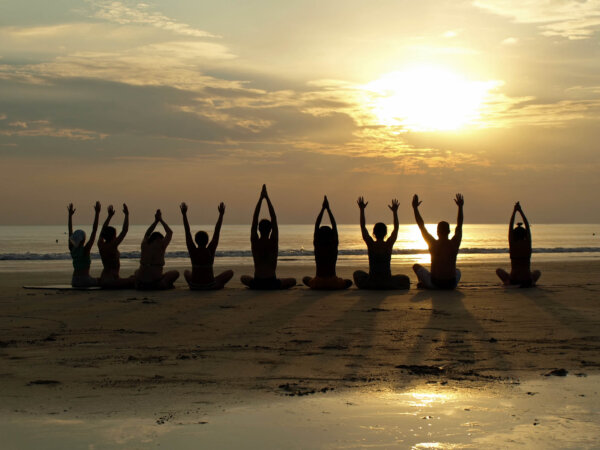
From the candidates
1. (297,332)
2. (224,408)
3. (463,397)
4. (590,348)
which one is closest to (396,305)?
(297,332)

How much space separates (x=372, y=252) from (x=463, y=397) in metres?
9.10

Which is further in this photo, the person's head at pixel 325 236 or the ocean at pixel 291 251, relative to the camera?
the ocean at pixel 291 251

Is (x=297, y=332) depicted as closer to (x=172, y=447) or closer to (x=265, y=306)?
(x=265, y=306)

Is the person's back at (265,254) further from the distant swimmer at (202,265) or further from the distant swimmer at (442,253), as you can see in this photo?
the distant swimmer at (442,253)

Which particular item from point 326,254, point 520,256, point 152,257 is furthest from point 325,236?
point 520,256

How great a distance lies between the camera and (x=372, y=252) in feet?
50.4

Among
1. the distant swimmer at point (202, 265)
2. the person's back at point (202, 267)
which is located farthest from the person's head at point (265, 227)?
the person's back at point (202, 267)

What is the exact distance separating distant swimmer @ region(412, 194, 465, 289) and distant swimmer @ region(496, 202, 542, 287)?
1.42 meters

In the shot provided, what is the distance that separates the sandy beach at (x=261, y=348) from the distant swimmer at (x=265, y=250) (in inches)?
58.1

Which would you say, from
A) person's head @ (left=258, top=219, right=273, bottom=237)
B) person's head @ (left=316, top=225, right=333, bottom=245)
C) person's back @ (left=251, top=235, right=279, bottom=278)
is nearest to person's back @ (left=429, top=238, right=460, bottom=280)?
person's head @ (left=316, top=225, right=333, bottom=245)

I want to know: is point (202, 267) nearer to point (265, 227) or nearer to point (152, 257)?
point (152, 257)

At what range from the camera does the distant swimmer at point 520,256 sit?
15.8 m

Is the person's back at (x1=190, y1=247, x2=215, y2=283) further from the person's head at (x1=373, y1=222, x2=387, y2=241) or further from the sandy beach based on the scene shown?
the person's head at (x1=373, y1=222, x2=387, y2=241)

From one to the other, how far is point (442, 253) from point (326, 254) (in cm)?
266
